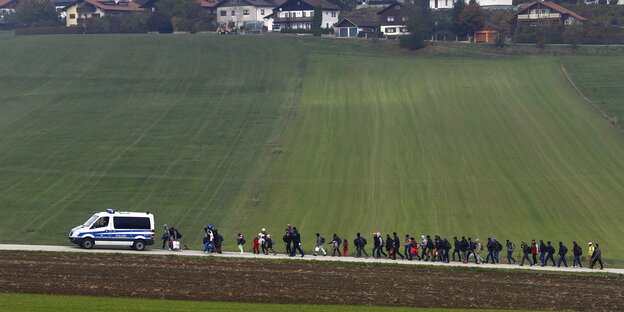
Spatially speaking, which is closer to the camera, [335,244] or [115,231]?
[115,231]

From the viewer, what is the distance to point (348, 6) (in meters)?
169

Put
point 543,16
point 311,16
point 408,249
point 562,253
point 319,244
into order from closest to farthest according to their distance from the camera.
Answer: point 562,253 → point 408,249 → point 319,244 → point 543,16 → point 311,16

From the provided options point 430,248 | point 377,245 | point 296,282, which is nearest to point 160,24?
point 377,245

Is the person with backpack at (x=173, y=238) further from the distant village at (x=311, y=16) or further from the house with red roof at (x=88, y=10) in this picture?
the house with red roof at (x=88, y=10)

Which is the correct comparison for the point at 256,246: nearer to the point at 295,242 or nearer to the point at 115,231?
the point at 295,242

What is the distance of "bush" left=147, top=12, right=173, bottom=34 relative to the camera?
14350cm

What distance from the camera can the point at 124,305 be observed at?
3481cm

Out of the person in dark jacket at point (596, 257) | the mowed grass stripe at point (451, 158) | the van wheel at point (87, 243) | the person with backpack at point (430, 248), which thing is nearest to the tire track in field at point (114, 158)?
the van wheel at point (87, 243)

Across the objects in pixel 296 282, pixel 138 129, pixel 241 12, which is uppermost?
pixel 241 12

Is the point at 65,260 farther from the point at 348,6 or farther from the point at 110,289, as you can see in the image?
the point at 348,6

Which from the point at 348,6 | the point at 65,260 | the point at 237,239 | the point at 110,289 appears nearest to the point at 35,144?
the point at 237,239

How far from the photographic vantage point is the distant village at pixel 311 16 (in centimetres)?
13412

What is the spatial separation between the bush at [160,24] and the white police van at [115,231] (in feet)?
311

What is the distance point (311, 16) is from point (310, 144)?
78352 mm
